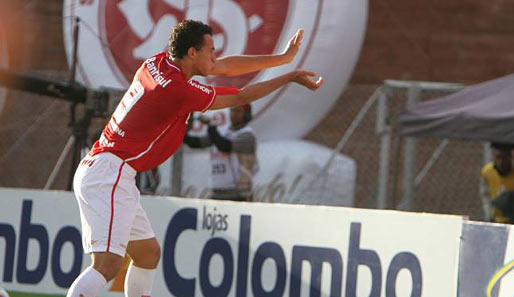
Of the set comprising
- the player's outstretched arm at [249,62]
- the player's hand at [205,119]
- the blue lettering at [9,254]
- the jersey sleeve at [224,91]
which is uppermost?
the player's outstretched arm at [249,62]

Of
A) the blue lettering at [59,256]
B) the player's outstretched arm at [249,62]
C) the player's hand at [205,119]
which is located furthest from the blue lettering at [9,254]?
the player's outstretched arm at [249,62]

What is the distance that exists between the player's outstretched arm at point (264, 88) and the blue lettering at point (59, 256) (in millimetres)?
2852

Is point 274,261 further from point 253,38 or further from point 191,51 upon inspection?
point 253,38

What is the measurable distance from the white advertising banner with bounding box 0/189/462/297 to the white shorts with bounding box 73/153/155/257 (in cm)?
175

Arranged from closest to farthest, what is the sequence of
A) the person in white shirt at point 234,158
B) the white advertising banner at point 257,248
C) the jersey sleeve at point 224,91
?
the jersey sleeve at point 224,91, the white advertising banner at point 257,248, the person in white shirt at point 234,158

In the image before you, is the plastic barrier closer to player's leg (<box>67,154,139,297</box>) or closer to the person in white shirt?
player's leg (<box>67,154,139,297</box>)

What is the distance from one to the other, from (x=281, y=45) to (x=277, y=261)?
13.7 feet

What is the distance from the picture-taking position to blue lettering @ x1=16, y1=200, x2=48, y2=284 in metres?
9.27

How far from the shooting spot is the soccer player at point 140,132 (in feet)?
21.9

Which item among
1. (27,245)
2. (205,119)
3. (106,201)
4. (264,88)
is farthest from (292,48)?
(205,119)

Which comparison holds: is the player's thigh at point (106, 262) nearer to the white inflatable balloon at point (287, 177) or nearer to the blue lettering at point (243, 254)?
the blue lettering at point (243, 254)

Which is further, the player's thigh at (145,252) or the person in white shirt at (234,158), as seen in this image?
the person in white shirt at (234,158)

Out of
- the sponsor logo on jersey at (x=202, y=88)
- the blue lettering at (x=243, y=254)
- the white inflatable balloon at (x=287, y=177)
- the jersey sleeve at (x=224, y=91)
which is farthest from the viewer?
the white inflatable balloon at (x=287, y=177)

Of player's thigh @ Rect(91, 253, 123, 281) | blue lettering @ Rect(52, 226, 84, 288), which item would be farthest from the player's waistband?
blue lettering @ Rect(52, 226, 84, 288)
